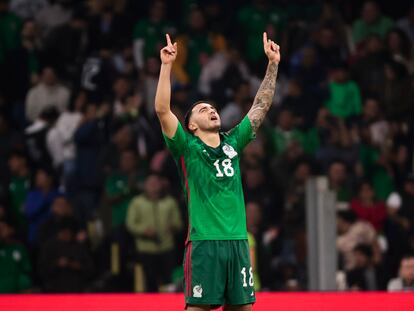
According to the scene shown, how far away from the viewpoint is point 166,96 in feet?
22.4

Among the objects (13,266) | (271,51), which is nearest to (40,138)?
(13,266)

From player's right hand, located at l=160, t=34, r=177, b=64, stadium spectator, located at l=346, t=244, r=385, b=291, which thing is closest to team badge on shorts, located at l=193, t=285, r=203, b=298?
player's right hand, located at l=160, t=34, r=177, b=64

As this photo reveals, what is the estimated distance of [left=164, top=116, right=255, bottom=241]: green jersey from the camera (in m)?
6.95

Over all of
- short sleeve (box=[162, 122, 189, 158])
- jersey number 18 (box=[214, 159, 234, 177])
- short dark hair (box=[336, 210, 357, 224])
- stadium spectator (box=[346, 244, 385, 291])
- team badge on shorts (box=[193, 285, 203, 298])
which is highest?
short sleeve (box=[162, 122, 189, 158])

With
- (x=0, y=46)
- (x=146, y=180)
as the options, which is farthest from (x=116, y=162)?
(x=0, y=46)

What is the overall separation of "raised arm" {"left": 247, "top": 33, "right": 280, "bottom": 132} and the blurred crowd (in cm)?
426

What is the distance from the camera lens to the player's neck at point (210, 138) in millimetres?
7109

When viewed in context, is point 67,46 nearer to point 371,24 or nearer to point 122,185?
point 122,185

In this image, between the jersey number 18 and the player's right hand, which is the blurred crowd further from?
the player's right hand

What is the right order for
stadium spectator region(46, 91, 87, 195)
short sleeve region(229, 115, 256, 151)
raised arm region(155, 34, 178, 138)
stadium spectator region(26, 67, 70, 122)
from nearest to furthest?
1. raised arm region(155, 34, 178, 138)
2. short sleeve region(229, 115, 256, 151)
3. stadium spectator region(46, 91, 87, 195)
4. stadium spectator region(26, 67, 70, 122)

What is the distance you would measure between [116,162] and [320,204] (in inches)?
120

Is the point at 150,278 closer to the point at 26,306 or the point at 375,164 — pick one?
the point at 375,164

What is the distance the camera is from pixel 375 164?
14031 mm

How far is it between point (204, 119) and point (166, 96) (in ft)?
1.32
